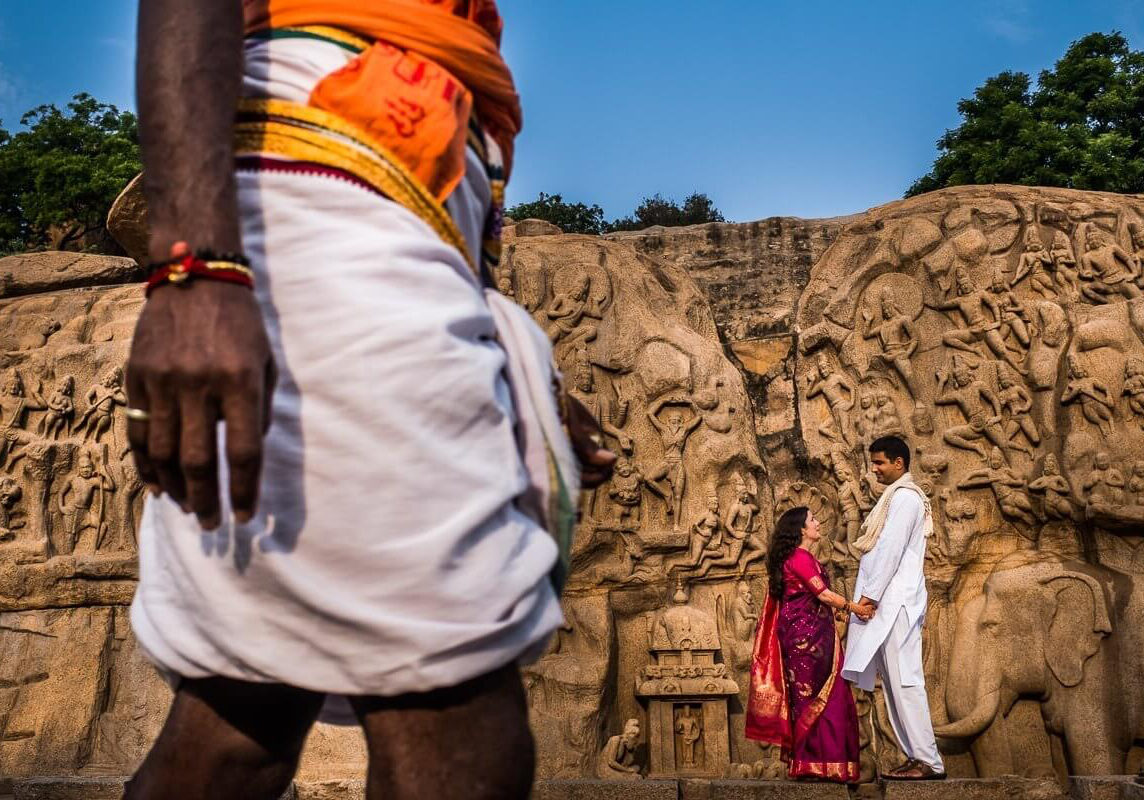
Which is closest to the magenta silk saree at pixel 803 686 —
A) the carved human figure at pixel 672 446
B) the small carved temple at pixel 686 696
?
the small carved temple at pixel 686 696

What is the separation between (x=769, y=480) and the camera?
893 cm

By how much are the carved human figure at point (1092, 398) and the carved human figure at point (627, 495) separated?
296 cm

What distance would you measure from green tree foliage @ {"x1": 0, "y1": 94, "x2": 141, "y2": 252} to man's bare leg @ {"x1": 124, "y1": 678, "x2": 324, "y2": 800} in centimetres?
2263

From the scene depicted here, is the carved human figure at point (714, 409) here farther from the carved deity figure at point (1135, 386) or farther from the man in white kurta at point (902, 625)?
the carved deity figure at point (1135, 386)

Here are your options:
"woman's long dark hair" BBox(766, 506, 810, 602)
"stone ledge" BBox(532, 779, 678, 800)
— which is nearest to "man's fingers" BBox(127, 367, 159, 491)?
"woman's long dark hair" BBox(766, 506, 810, 602)

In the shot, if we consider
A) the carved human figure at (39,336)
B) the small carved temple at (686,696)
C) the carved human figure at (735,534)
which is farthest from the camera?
the carved human figure at (39,336)

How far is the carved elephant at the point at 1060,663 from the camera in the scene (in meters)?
7.46

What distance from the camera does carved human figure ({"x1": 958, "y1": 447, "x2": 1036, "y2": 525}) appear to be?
812 centimetres

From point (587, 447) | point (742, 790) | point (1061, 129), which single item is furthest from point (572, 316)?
point (1061, 129)

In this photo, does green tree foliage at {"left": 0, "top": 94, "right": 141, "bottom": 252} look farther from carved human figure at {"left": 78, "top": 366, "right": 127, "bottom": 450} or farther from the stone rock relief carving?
the stone rock relief carving

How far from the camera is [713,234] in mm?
9992

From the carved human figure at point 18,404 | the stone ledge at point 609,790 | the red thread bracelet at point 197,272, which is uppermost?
the carved human figure at point 18,404

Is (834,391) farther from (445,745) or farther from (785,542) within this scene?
(445,745)

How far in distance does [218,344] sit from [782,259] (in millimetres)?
8961
